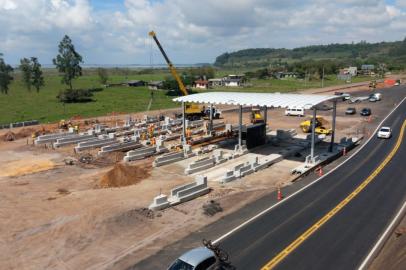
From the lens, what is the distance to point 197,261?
1383 cm

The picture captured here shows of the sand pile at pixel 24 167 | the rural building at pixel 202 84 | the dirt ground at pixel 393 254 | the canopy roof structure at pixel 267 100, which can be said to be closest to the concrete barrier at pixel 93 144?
the sand pile at pixel 24 167

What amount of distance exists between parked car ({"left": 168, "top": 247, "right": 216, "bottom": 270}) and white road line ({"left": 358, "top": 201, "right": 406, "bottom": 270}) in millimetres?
6543

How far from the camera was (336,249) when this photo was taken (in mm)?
17359

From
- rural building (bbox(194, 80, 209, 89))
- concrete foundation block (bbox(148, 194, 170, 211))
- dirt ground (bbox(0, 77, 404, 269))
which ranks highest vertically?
rural building (bbox(194, 80, 209, 89))

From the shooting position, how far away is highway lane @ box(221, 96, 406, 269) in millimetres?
16625

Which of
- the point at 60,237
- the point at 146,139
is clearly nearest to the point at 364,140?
the point at 146,139

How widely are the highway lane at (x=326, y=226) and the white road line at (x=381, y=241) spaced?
26 centimetres

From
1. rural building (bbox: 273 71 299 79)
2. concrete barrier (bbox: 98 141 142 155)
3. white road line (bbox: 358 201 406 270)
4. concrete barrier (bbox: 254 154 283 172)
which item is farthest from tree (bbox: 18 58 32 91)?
rural building (bbox: 273 71 299 79)

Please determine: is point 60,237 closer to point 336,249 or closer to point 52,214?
point 52,214

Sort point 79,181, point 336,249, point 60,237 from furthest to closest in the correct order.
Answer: point 79,181 < point 60,237 < point 336,249

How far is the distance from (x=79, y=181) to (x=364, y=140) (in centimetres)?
3148

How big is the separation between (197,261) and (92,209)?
11.3 meters

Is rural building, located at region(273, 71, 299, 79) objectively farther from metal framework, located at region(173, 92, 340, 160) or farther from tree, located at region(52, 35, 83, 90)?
metal framework, located at region(173, 92, 340, 160)

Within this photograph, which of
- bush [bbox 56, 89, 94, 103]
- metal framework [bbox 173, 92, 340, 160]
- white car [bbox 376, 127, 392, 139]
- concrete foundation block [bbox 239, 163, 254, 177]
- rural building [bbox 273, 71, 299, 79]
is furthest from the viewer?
rural building [bbox 273, 71, 299, 79]
